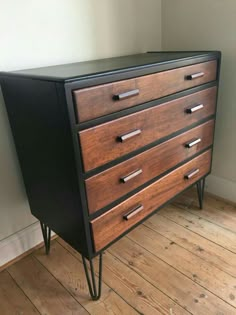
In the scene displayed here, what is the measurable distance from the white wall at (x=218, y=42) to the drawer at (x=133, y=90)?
0.94ft

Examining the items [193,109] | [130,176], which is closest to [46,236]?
[130,176]

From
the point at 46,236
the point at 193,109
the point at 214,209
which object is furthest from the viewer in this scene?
the point at 214,209

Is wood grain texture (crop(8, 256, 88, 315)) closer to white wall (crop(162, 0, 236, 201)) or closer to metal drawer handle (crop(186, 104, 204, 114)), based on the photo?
metal drawer handle (crop(186, 104, 204, 114))

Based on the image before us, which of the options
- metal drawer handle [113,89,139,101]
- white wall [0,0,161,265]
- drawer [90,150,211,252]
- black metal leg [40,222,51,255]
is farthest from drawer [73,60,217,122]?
black metal leg [40,222,51,255]

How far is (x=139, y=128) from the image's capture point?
1.16 metres

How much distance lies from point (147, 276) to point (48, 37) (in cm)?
130

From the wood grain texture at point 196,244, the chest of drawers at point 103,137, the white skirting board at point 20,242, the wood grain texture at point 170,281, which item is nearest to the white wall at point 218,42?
the chest of drawers at point 103,137

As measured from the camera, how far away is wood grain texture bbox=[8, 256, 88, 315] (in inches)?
48.8

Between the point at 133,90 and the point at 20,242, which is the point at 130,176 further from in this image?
the point at 20,242

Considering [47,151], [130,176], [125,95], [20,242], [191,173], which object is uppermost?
[125,95]

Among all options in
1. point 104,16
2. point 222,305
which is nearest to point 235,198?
point 222,305

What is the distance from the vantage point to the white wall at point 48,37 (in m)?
1.25

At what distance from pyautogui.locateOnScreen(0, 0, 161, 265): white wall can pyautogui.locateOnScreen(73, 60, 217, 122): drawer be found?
55cm

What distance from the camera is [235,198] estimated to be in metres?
1.88
